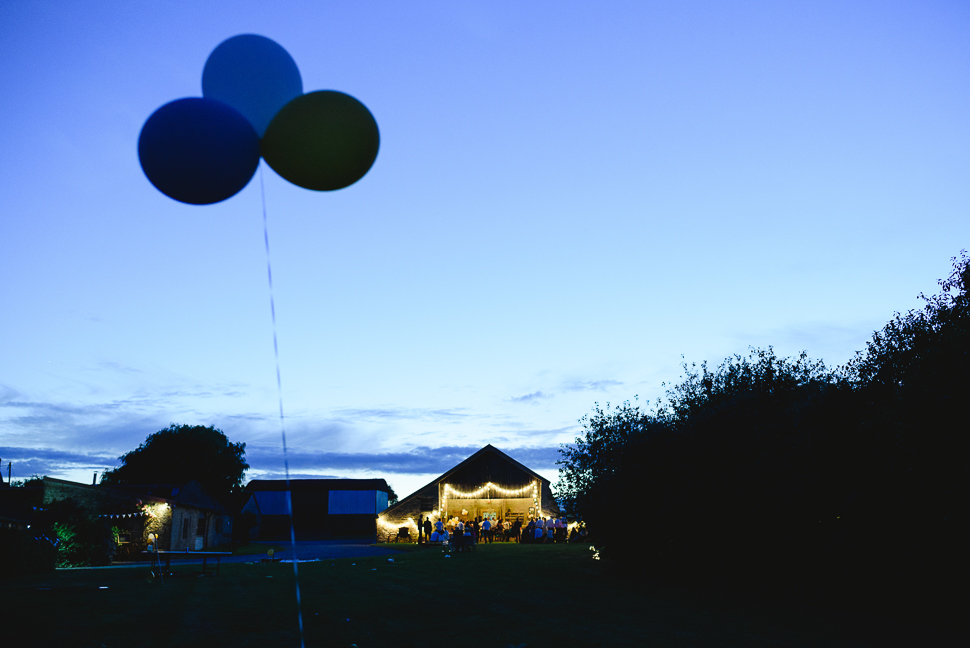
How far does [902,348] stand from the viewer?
970 centimetres

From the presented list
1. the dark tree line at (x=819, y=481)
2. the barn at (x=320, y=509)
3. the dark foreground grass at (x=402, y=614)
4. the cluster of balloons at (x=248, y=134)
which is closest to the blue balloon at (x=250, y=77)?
the cluster of balloons at (x=248, y=134)

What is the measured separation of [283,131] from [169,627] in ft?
21.8

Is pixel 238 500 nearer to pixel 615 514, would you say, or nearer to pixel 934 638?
pixel 615 514

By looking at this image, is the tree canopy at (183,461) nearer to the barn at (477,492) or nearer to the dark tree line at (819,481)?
the barn at (477,492)

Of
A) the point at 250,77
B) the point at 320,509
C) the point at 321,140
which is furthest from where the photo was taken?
the point at 320,509

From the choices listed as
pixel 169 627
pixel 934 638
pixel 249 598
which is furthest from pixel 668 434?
pixel 169 627

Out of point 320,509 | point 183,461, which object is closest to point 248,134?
point 320,509

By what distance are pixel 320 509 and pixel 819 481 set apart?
5643 centimetres

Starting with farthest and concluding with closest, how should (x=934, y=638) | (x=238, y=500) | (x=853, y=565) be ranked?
(x=238, y=500)
(x=853, y=565)
(x=934, y=638)

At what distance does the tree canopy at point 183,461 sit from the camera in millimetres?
60750

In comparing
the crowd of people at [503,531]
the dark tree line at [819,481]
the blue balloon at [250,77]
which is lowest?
the crowd of people at [503,531]

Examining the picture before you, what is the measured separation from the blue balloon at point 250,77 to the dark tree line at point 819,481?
8.12 metres

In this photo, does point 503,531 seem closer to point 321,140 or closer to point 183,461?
point 321,140

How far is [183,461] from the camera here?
61.3 m
